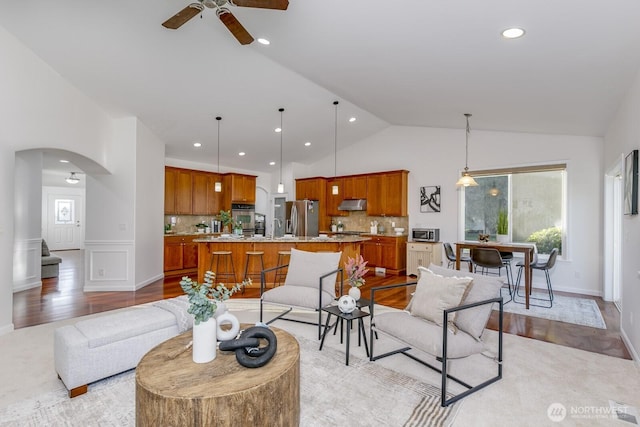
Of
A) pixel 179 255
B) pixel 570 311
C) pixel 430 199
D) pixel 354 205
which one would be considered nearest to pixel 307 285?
pixel 570 311

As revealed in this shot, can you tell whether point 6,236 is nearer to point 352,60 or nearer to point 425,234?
point 352,60

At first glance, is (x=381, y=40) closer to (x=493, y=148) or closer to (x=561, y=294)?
(x=493, y=148)

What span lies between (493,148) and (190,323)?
249 inches

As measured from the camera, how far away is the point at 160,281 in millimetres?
6559

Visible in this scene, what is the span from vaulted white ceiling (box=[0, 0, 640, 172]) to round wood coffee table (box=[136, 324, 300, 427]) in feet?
9.39

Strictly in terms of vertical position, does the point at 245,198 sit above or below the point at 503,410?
above

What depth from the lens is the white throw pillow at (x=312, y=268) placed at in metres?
3.89

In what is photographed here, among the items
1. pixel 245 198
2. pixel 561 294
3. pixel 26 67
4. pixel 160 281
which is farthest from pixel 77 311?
pixel 561 294

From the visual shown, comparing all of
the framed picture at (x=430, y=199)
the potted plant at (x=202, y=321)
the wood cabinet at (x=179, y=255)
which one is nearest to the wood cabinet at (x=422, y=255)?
the framed picture at (x=430, y=199)

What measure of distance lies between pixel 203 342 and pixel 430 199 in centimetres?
656

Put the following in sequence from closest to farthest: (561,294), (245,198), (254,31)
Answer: (254,31) < (561,294) < (245,198)

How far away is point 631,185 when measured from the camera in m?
3.23

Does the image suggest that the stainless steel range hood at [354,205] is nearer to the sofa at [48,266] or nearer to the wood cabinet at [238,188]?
the wood cabinet at [238,188]

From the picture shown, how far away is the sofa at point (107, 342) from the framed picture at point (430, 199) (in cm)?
593
